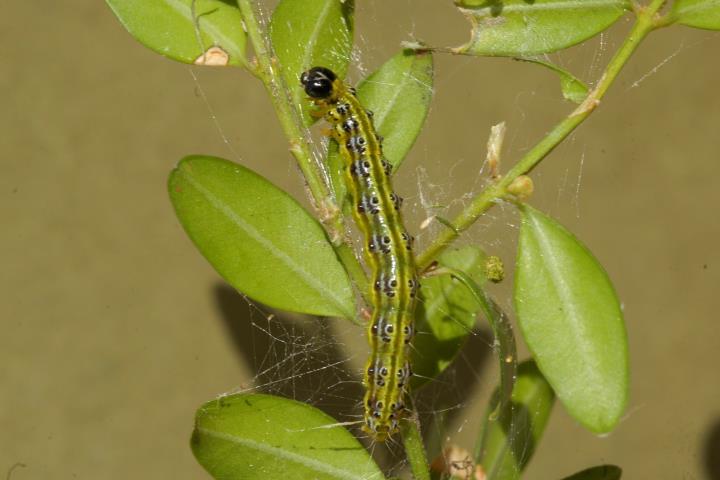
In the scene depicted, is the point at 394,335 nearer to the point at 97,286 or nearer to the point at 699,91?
the point at 97,286

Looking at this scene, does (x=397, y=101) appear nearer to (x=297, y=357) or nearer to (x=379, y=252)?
(x=379, y=252)

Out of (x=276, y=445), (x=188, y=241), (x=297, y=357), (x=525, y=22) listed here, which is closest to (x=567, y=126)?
(x=525, y=22)

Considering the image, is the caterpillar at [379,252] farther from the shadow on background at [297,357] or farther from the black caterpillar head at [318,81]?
the shadow on background at [297,357]

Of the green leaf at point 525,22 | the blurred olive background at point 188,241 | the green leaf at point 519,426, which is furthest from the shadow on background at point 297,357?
the green leaf at point 525,22

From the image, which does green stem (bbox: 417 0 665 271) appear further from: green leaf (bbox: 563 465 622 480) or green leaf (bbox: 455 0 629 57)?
green leaf (bbox: 563 465 622 480)

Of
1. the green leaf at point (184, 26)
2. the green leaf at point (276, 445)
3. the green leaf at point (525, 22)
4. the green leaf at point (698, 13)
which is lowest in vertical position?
the green leaf at point (276, 445)

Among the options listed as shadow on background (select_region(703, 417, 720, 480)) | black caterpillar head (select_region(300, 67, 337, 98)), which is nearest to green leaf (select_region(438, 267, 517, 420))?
black caterpillar head (select_region(300, 67, 337, 98))
